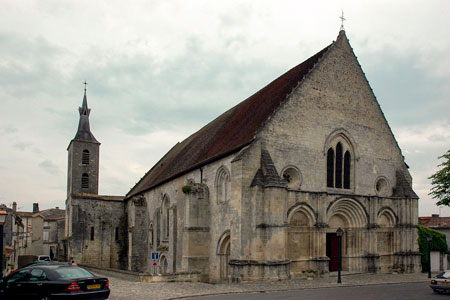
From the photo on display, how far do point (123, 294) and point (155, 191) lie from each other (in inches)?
851

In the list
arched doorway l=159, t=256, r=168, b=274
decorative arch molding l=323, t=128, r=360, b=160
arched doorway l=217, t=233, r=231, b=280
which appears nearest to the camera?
arched doorway l=217, t=233, r=231, b=280

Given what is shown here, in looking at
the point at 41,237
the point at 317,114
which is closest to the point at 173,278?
the point at 317,114

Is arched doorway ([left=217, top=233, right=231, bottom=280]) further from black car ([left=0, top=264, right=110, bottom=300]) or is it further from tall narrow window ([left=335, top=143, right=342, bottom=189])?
black car ([left=0, top=264, right=110, bottom=300])

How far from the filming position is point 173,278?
21.8 metres

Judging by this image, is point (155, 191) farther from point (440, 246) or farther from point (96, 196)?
point (440, 246)

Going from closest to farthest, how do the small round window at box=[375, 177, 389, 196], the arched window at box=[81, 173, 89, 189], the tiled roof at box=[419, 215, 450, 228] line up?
1. the small round window at box=[375, 177, 389, 196]
2. the tiled roof at box=[419, 215, 450, 228]
3. the arched window at box=[81, 173, 89, 189]

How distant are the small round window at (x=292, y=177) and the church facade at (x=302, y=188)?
0.05 metres

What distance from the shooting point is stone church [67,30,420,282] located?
2166 centimetres

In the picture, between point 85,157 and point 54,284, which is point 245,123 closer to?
point 54,284

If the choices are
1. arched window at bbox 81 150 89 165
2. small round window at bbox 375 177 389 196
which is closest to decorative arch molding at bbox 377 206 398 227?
small round window at bbox 375 177 389 196

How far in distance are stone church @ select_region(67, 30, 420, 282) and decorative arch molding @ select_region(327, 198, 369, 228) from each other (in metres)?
0.06

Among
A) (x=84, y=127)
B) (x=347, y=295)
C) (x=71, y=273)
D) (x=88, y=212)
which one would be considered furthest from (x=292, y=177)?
(x=84, y=127)

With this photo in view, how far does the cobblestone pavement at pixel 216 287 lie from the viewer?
16.6 m

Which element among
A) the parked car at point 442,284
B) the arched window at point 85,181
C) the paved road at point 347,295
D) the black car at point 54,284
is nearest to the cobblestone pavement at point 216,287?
the paved road at point 347,295
